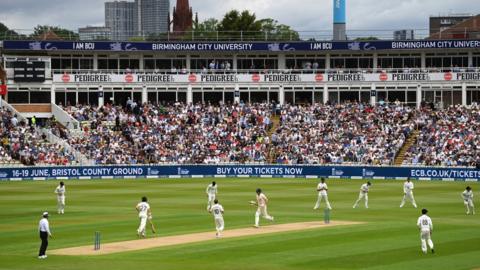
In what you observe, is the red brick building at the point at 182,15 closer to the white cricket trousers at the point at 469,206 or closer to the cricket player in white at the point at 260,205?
the white cricket trousers at the point at 469,206

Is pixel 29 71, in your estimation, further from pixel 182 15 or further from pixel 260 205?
pixel 182 15

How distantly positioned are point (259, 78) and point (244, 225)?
51.0m

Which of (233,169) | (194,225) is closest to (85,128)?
(233,169)

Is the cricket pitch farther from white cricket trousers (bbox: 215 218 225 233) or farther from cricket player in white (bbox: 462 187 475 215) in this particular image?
cricket player in white (bbox: 462 187 475 215)

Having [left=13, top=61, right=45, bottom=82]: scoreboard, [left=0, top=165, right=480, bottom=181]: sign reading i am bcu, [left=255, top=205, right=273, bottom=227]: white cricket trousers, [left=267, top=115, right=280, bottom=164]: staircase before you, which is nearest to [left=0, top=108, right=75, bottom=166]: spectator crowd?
[left=0, top=165, right=480, bottom=181]: sign reading i am bcu

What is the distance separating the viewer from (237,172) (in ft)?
232

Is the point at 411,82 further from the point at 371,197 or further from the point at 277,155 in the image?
the point at 371,197

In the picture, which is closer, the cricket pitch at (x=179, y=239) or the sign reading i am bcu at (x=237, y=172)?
the cricket pitch at (x=179, y=239)

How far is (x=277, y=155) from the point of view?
74000 mm

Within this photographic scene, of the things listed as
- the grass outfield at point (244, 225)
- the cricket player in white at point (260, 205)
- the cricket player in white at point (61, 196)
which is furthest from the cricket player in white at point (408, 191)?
the cricket player in white at point (61, 196)

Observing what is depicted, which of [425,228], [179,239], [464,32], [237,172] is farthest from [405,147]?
[425,228]

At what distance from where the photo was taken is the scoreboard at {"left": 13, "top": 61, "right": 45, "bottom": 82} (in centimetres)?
8444

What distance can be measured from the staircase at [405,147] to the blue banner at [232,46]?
528 inches

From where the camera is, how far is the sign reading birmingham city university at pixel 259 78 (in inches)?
3398
